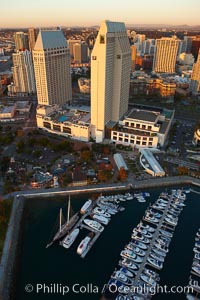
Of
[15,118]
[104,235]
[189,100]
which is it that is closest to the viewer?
[104,235]

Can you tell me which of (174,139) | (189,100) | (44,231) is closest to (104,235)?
(44,231)

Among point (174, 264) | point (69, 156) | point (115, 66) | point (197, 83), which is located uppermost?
point (115, 66)

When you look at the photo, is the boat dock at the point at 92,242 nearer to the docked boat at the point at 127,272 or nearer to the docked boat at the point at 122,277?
the docked boat at the point at 122,277

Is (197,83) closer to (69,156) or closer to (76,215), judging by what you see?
(69,156)

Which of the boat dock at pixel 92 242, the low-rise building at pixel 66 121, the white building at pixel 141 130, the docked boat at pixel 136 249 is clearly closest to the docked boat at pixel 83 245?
the boat dock at pixel 92 242

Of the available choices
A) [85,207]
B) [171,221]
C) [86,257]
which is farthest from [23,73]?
[171,221]

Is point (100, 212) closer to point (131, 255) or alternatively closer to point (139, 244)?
point (139, 244)
